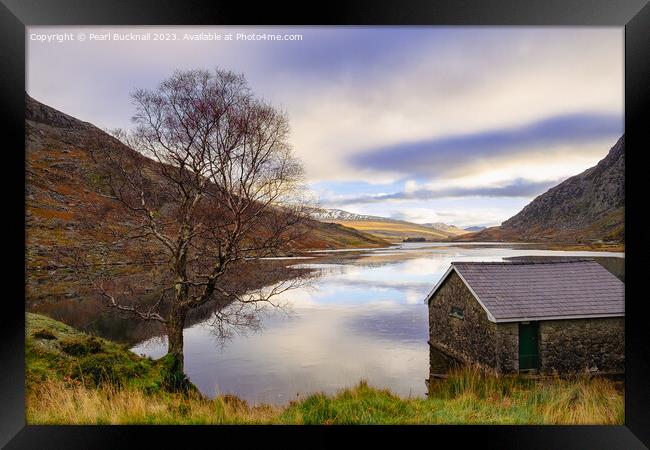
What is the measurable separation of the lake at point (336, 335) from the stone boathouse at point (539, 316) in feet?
1.92

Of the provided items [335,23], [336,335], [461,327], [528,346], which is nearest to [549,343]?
[528,346]

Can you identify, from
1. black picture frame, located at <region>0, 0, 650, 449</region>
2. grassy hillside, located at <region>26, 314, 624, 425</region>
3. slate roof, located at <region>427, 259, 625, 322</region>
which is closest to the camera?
black picture frame, located at <region>0, 0, 650, 449</region>

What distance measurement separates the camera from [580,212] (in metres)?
4.98

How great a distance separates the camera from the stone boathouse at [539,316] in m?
6.16

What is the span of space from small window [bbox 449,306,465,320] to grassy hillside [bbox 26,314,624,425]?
2650mm

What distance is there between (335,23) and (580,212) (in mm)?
4670

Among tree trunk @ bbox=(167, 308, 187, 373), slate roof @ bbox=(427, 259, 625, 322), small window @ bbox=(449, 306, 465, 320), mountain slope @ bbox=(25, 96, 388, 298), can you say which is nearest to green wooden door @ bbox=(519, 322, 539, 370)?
slate roof @ bbox=(427, 259, 625, 322)

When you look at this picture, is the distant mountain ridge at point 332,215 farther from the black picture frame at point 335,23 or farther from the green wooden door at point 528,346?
the green wooden door at point 528,346

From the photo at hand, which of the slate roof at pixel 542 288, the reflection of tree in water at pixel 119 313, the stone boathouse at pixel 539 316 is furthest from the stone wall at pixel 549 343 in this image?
the reflection of tree in water at pixel 119 313

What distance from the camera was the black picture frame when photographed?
11.6 ft

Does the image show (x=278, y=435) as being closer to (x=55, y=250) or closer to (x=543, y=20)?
(x=55, y=250)

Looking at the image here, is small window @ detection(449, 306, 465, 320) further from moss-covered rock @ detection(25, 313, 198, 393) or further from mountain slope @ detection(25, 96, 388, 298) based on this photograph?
moss-covered rock @ detection(25, 313, 198, 393)

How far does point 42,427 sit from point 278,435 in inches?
110

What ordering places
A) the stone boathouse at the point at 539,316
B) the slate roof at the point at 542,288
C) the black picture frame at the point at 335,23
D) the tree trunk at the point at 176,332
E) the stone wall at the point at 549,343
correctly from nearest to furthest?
the black picture frame at the point at 335,23
the tree trunk at the point at 176,332
the stone wall at the point at 549,343
the stone boathouse at the point at 539,316
the slate roof at the point at 542,288
